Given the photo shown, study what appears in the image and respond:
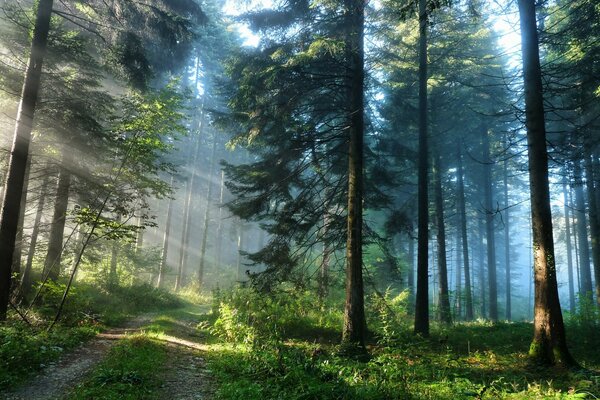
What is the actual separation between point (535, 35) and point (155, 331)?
13.9m

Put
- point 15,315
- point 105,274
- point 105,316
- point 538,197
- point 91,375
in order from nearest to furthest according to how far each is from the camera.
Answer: point 91,375 → point 538,197 → point 15,315 → point 105,316 → point 105,274

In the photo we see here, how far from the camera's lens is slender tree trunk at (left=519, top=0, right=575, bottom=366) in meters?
7.97

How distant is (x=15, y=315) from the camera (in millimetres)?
10094

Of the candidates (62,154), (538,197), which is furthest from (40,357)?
(538,197)

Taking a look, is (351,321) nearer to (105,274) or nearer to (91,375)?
(91,375)

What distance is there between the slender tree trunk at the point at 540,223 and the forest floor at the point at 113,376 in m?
7.40

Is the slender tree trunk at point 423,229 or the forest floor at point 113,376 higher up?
the slender tree trunk at point 423,229

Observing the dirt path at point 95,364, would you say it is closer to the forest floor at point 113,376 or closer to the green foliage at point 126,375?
the forest floor at point 113,376

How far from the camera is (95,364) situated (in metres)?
7.38

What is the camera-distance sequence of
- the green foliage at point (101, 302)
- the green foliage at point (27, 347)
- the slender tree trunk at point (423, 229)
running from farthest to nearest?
the slender tree trunk at point (423, 229) → the green foliage at point (101, 302) → the green foliage at point (27, 347)

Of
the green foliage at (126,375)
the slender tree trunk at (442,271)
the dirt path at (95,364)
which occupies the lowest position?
the dirt path at (95,364)

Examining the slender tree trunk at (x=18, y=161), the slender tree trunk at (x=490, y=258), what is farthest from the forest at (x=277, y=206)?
the slender tree trunk at (x=490, y=258)

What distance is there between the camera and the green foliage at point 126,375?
5.54m

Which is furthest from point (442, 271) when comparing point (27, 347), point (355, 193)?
point (27, 347)
